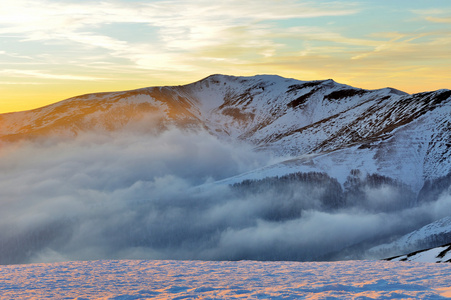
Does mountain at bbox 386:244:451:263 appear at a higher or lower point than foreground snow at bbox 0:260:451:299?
lower

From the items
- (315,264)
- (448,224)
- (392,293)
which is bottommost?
(448,224)

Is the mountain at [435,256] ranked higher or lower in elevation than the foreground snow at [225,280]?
lower

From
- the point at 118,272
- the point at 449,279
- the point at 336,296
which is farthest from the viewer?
the point at 118,272

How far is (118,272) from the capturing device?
30.1 m

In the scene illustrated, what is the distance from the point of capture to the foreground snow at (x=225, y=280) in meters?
22.0

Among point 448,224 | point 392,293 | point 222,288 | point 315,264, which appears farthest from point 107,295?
point 448,224

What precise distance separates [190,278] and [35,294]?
8.29 metres

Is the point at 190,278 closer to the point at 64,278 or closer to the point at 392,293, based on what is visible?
the point at 64,278

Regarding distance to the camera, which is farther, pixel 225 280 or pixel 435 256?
pixel 435 256

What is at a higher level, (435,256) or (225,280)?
(225,280)

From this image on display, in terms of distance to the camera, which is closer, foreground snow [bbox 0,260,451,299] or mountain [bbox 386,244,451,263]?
foreground snow [bbox 0,260,451,299]

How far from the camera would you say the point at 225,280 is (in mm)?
26359

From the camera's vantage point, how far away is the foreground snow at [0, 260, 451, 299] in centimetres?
2197

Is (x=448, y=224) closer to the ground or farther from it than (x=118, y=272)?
closer to the ground
